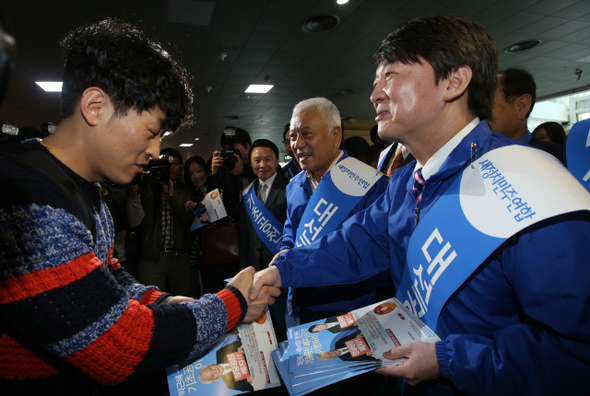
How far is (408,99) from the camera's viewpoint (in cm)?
115

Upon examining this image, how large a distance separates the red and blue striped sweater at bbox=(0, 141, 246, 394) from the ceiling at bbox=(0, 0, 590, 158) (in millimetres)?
2980

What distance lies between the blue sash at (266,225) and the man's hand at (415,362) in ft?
5.56

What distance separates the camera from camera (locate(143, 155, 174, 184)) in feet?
9.45

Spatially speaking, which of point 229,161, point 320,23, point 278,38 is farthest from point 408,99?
point 278,38

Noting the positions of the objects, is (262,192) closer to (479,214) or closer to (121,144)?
(121,144)

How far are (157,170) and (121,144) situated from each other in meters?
2.06

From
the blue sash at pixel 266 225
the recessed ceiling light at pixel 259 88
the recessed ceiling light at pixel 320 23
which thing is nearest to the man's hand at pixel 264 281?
the blue sash at pixel 266 225

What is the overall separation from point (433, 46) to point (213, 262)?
2357 millimetres

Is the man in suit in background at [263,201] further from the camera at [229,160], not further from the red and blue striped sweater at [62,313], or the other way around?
the red and blue striped sweater at [62,313]

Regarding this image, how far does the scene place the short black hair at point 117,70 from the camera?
36.6 inches

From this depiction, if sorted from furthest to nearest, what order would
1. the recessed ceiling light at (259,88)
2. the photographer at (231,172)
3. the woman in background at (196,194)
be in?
the recessed ceiling light at (259,88), the woman in background at (196,194), the photographer at (231,172)

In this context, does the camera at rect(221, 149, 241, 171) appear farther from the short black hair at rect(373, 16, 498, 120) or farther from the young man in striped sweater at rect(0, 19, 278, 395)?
the short black hair at rect(373, 16, 498, 120)

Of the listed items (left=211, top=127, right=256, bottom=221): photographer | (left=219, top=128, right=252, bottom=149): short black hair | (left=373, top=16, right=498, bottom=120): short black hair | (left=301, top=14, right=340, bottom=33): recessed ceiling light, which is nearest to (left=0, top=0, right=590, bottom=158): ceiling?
(left=301, top=14, right=340, bottom=33): recessed ceiling light

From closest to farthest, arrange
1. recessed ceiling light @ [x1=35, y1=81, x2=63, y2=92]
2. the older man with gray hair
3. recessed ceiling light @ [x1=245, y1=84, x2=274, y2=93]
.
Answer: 1. the older man with gray hair
2. recessed ceiling light @ [x1=35, y1=81, x2=63, y2=92]
3. recessed ceiling light @ [x1=245, y1=84, x2=274, y2=93]
